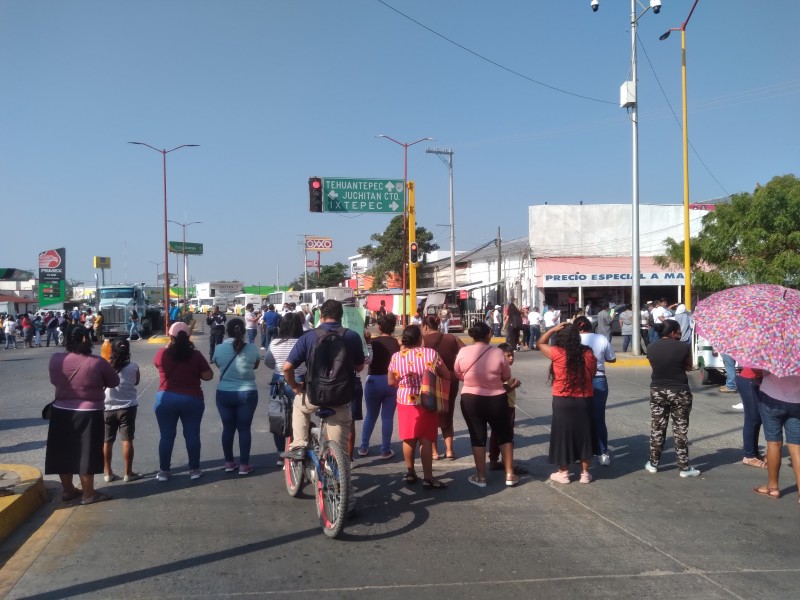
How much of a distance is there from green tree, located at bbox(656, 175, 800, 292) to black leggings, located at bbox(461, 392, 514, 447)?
18902 millimetres

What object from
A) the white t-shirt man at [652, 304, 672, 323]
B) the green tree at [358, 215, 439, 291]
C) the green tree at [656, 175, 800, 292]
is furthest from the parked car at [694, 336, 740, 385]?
the green tree at [358, 215, 439, 291]

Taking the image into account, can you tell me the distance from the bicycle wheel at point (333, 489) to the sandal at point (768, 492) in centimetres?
412

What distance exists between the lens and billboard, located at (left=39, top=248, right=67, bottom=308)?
69625mm

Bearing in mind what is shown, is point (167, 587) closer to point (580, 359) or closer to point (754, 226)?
point (580, 359)

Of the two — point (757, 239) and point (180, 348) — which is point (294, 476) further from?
point (757, 239)

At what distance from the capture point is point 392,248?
5300 cm

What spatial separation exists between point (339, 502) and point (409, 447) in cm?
159

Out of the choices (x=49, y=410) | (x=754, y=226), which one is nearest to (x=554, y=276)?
(x=754, y=226)

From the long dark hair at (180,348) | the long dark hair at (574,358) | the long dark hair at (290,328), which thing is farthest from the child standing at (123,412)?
the long dark hair at (574,358)

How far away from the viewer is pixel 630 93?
1952 centimetres

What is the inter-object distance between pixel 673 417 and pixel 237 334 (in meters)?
4.65

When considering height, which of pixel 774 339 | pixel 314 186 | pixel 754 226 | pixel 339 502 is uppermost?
pixel 314 186

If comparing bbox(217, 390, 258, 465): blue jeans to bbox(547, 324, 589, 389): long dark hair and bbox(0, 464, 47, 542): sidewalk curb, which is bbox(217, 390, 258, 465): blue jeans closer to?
bbox(0, 464, 47, 542): sidewalk curb

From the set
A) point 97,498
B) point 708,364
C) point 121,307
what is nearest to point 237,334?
point 97,498
